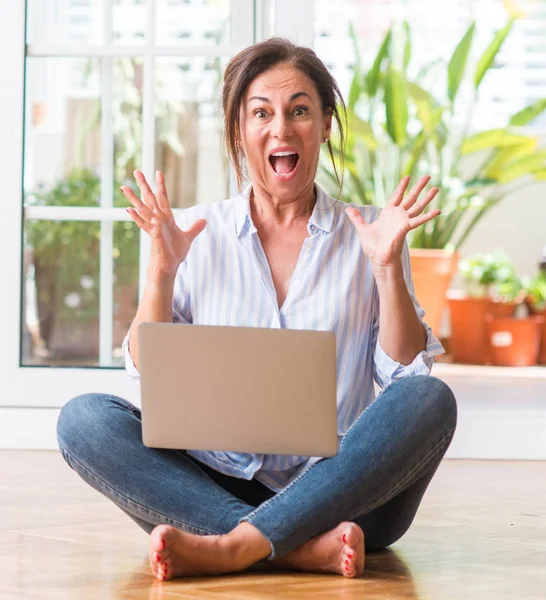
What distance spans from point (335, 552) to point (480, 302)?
395 cm

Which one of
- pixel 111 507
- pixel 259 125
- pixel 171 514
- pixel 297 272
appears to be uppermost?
pixel 259 125

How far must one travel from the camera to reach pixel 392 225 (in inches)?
73.8

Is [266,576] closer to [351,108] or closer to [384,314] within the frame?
[384,314]

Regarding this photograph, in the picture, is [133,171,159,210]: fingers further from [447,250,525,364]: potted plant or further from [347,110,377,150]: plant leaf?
[447,250,525,364]: potted plant

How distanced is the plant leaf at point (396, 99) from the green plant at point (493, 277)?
0.99 meters

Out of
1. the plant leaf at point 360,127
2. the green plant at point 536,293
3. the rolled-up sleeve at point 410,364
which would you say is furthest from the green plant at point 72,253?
the green plant at point 536,293

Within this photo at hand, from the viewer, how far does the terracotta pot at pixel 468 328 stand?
222 inches

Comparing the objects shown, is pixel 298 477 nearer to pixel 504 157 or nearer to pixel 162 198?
pixel 162 198

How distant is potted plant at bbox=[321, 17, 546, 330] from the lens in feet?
16.8

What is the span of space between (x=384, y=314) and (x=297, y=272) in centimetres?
19

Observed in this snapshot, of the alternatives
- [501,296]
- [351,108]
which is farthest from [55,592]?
[501,296]

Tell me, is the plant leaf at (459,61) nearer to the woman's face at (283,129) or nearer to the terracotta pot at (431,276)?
the terracotta pot at (431,276)

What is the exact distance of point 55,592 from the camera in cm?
170

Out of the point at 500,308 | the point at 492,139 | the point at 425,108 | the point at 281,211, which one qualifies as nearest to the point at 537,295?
the point at 500,308
